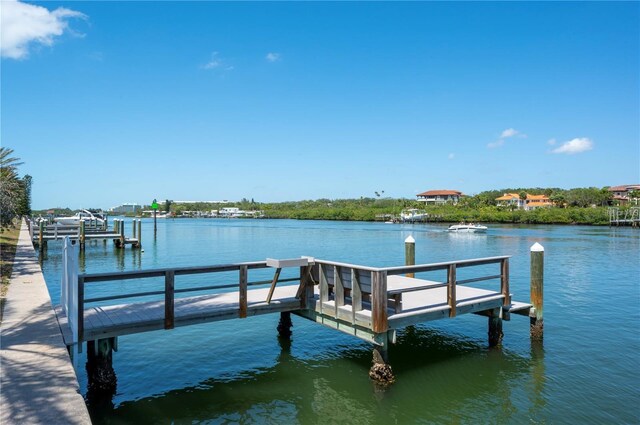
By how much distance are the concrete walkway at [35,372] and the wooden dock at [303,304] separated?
17.1 inches

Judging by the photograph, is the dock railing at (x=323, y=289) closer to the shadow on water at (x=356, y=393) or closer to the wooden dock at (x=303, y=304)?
the wooden dock at (x=303, y=304)

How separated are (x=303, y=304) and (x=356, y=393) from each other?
7.57ft

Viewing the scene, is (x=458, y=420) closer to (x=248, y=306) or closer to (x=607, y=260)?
(x=248, y=306)

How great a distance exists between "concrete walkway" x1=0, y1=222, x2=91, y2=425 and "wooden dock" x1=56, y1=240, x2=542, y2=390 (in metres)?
0.43

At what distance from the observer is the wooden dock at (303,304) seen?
27.8ft

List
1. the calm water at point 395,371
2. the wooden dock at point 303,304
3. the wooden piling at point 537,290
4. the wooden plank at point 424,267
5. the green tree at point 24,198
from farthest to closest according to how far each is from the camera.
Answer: the green tree at point 24,198 < the wooden piling at point 537,290 < the wooden plank at point 424,267 < the wooden dock at point 303,304 < the calm water at point 395,371

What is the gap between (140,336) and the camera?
12.5m

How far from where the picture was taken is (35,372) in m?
6.63

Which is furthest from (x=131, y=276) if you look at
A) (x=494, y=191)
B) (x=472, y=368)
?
(x=494, y=191)

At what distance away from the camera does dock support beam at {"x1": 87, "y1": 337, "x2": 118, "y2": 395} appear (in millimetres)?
8492

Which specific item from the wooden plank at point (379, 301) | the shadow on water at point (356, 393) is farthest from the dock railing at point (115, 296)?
the wooden plank at point (379, 301)

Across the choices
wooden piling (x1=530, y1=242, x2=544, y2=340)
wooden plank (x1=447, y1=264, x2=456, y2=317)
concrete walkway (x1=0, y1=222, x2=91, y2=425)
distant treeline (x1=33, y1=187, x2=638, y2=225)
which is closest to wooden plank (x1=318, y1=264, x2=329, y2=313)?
wooden plank (x1=447, y1=264, x2=456, y2=317)

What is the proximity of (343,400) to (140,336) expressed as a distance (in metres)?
6.37

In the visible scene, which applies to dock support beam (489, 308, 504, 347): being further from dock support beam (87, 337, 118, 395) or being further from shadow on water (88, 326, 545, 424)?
dock support beam (87, 337, 118, 395)
